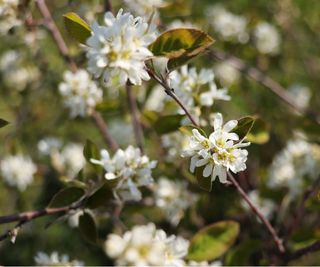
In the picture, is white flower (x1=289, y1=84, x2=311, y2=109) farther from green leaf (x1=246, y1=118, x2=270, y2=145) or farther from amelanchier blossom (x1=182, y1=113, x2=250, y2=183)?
amelanchier blossom (x1=182, y1=113, x2=250, y2=183)

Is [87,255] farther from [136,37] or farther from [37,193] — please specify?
[136,37]

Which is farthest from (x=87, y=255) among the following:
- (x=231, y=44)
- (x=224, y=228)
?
(x=231, y=44)

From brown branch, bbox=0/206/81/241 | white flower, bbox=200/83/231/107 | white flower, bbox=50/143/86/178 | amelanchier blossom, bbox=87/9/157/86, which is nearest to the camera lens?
amelanchier blossom, bbox=87/9/157/86

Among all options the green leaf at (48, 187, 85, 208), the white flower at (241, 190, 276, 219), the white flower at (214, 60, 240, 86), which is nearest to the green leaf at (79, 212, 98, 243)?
the green leaf at (48, 187, 85, 208)

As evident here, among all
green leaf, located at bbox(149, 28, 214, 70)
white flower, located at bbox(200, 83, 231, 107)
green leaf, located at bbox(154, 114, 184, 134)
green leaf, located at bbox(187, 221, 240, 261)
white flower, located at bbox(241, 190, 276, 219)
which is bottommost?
white flower, located at bbox(241, 190, 276, 219)

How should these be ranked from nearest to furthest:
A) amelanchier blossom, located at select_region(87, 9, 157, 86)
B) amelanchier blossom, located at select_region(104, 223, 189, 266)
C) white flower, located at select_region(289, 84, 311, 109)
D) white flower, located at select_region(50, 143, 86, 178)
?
amelanchier blossom, located at select_region(104, 223, 189, 266) < amelanchier blossom, located at select_region(87, 9, 157, 86) < white flower, located at select_region(50, 143, 86, 178) < white flower, located at select_region(289, 84, 311, 109)

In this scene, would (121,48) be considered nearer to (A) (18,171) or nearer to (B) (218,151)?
(B) (218,151)
